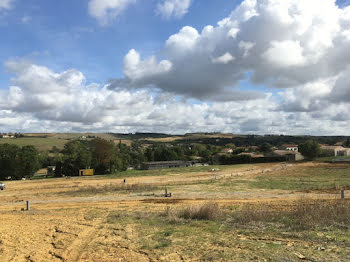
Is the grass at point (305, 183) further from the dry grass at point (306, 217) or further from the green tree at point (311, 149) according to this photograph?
the green tree at point (311, 149)

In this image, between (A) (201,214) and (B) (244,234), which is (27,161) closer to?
(A) (201,214)

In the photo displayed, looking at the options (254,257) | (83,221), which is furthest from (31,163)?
(254,257)

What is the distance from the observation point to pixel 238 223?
14.6m

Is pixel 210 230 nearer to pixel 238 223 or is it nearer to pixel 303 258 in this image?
pixel 238 223

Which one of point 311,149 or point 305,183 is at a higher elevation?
point 311,149

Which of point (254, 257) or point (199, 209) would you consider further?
point (199, 209)

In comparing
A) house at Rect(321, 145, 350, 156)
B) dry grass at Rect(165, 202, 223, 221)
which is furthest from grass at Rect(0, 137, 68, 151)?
dry grass at Rect(165, 202, 223, 221)

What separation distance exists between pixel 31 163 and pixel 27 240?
6057 cm

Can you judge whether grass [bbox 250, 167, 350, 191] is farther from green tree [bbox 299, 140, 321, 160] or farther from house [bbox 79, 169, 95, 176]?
green tree [bbox 299, 140, 321, 160]

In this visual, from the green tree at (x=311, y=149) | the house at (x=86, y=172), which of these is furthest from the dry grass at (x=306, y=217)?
the green tree at (x=311, y=149)

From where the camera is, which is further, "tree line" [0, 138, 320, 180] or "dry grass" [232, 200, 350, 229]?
"tree line" [0, 138, 320, 180]

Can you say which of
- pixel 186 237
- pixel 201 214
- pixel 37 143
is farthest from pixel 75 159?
pixel 37 143

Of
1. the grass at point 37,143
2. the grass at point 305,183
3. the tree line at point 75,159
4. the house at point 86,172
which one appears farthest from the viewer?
the grass at point 37,143

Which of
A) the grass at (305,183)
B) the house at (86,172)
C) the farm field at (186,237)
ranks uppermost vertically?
the farm field at (186,237)
